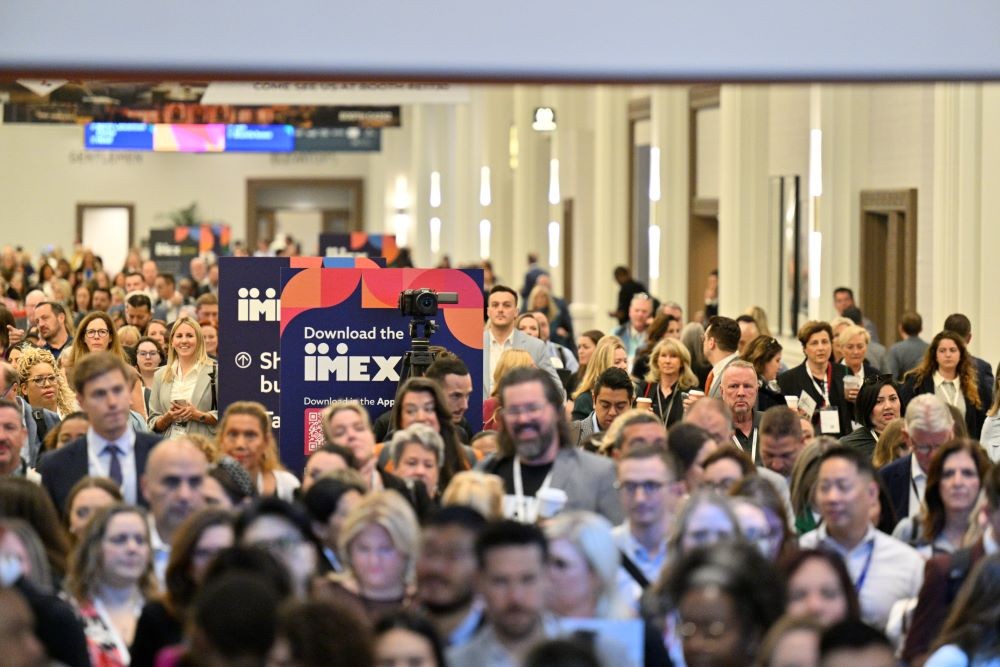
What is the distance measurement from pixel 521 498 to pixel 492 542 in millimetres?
1804

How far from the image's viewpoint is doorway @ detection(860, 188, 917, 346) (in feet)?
59.2

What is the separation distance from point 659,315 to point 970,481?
309 inches

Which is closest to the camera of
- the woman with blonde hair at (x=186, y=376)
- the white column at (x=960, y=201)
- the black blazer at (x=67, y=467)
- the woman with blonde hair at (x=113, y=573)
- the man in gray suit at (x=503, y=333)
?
the woman with blonde hair at (x=113, y=573)

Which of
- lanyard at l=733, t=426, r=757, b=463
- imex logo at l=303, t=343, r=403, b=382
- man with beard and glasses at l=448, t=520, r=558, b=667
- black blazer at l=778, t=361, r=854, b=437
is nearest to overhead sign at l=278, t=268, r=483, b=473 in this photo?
imex logo at l=303, t=343, r=403, b=382

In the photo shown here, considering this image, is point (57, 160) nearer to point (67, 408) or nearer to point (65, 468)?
point (67, 408)

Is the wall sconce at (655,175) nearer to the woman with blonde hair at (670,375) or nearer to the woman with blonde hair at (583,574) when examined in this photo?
the woman with blonde hair at (670,375)

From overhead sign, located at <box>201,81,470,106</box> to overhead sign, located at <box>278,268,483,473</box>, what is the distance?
1185cm

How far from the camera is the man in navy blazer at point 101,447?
24.9 feet

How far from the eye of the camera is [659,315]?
14766mm

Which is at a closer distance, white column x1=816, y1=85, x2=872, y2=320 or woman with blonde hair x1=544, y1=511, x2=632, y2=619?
woman with blonde hair x1=544, y1=511, x2=632, y2=619

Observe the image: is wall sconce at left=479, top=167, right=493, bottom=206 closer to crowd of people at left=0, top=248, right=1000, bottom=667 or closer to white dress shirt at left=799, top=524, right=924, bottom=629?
crowd of people at left=0, top=248, right=1000, bottom=667

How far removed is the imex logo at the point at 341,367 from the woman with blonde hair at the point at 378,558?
468cm

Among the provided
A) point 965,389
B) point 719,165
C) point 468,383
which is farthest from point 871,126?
point 468,383

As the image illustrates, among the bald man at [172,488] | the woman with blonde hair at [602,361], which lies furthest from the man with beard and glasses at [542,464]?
the woman with blonde hair at [602,361]
